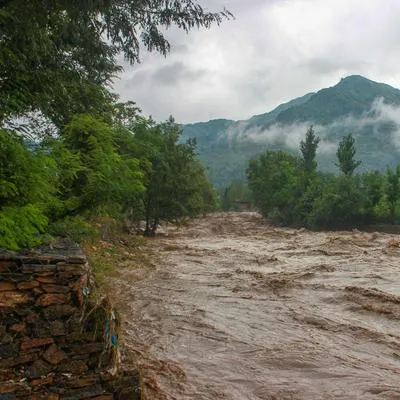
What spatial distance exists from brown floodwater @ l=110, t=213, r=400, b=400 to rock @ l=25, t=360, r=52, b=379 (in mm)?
1818

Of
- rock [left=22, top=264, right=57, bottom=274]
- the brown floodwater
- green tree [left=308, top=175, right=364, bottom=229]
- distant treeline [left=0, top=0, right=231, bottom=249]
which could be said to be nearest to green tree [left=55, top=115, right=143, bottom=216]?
distant treeline [left=0, top=0, right=231, bottom=249]

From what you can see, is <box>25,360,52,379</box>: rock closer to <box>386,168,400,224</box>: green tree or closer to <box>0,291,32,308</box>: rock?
<box>0,291,32,308</box>: rock

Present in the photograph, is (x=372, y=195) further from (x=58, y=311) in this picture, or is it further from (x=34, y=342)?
(x=34, y=342)

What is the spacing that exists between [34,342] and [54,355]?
0.96ft

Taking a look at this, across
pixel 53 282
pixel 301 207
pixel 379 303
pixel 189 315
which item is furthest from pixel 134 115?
pixel 301 207

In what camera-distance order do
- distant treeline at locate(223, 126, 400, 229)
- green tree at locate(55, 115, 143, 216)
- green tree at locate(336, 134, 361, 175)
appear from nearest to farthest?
green tree at locate(55, 115, 143, 216) < distant treeline at locate(223, 126, 400, 229) < green tree at locate(336, 134, 361, 175)

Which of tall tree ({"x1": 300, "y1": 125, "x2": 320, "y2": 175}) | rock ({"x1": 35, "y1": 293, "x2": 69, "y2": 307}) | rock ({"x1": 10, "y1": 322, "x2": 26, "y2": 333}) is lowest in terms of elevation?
rock ({"x1": 10, "y1": 322, "x2": 26, "y2": 333})

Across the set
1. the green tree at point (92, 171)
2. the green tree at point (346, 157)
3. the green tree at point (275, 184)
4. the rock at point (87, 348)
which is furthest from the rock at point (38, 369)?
the green tree at point (346, 157)

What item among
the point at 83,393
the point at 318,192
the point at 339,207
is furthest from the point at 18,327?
the point at 318,192

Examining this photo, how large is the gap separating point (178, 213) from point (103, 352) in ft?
89.7

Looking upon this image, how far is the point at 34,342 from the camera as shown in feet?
16.5

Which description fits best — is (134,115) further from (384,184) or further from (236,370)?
(384,184)

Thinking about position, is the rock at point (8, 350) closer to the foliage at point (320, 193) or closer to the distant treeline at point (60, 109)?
the distant treeline at point (60, 109)

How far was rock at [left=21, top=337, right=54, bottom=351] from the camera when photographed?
497 centimetres
